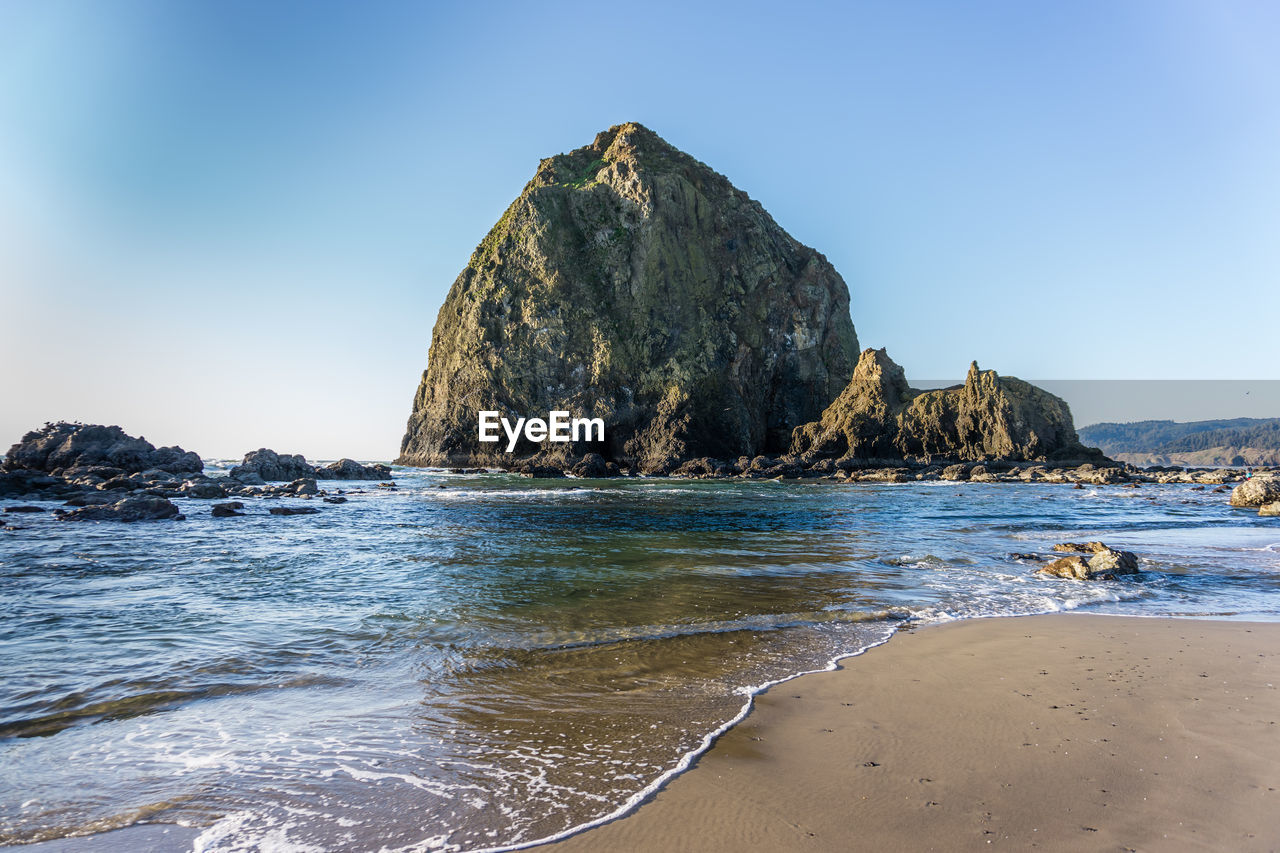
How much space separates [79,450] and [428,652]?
33250mm

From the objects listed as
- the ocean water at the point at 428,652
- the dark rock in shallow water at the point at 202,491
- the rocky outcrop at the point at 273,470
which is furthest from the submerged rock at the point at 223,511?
the rocky outcrop at the point at 273,470

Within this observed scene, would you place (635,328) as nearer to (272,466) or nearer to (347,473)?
(347,473)

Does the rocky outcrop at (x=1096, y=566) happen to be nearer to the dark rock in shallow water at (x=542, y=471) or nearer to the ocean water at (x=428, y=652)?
the ocean water at (x=428, y=652)

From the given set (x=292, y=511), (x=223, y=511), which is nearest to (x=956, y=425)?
(x=292, y=511)

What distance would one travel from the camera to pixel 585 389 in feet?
222

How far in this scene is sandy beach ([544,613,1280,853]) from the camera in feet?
10.00

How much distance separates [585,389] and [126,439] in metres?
41.4

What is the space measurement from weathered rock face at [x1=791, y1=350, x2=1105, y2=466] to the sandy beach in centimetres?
5359

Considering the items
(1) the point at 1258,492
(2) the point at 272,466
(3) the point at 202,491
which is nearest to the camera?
(1) the point at 1258,492

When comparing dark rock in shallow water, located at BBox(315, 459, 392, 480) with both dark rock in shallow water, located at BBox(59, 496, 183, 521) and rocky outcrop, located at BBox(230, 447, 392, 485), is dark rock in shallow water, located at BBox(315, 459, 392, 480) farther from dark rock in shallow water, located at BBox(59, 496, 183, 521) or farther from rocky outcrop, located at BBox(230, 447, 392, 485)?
dark rock in shallow water, located at BBox(59, 496, 183, 521)

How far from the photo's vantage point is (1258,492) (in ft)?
78.5

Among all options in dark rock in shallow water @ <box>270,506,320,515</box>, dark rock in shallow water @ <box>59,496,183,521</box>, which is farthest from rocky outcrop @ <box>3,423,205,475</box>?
dark rock in shallow water @ <box>59,496,183,521</box>

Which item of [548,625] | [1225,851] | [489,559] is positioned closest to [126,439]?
[489,559]

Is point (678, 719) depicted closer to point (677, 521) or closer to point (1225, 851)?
point (1225, 851)
